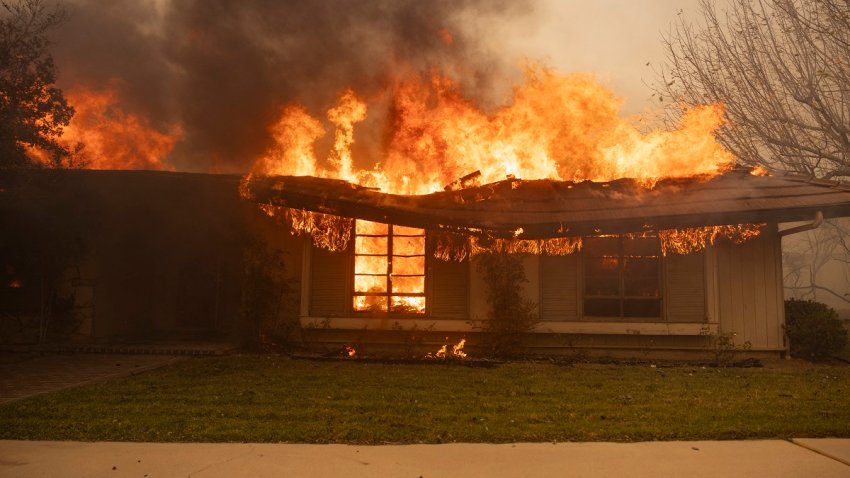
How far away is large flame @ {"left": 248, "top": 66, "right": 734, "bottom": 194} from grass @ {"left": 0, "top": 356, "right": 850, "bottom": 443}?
3579 mm

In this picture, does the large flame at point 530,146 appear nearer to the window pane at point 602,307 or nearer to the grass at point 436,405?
the window pane at point 602,307

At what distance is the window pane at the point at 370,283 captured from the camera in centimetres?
1147

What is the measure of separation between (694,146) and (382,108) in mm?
6407

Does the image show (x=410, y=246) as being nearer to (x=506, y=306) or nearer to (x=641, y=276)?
(x=506, y=306)

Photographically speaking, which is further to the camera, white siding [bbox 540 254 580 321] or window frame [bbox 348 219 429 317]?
window frame [bbox 348 219 429 317]

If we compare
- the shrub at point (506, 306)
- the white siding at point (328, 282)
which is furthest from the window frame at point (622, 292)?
the white siding at point (328, 282)

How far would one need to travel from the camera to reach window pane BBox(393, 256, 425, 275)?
37.6ft

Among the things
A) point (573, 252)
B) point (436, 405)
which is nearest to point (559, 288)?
point (573, 252)

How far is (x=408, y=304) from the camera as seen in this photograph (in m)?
11.4

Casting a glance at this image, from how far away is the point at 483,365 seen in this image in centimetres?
990

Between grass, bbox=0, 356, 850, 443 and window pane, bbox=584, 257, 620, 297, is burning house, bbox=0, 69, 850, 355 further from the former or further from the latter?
grass, bbox=0, 356, 850, 443

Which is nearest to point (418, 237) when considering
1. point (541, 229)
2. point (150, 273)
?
point (541, 229)

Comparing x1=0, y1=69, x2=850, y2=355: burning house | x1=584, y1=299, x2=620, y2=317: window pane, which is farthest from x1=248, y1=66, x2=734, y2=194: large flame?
x1=584, y1=299, x2=620, y2=317: window pane

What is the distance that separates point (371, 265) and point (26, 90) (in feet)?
21.0
